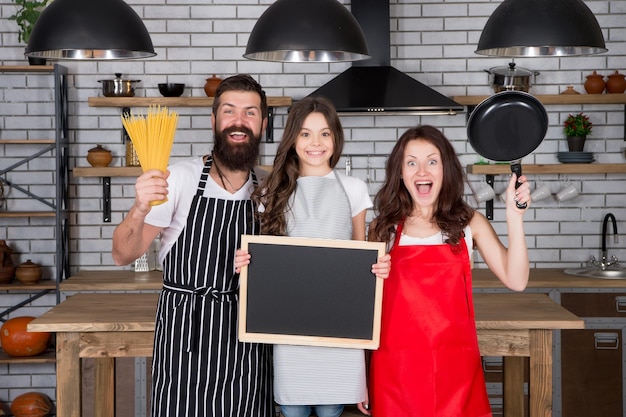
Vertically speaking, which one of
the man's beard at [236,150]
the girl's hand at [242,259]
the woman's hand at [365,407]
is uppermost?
the man's beard at [236,150]

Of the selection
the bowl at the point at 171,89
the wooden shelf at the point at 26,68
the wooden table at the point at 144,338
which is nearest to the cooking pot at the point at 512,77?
the bowl at the point at 171,89

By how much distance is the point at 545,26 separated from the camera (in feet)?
9.87

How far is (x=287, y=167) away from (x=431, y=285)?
618mm

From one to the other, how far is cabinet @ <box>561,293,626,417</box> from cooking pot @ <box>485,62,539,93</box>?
1.38m

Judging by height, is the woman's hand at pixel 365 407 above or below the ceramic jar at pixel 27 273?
below

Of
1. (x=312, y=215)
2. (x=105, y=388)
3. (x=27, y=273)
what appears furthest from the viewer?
(x=27, y=273)

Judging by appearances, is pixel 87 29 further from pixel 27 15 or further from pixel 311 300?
pixel 27 15

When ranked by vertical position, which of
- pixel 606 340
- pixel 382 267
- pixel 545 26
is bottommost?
pixel 606 340

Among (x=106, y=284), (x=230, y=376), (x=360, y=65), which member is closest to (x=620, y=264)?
(x=360, y=65)

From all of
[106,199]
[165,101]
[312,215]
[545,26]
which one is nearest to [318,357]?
[312,215]

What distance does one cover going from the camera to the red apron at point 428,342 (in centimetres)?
274

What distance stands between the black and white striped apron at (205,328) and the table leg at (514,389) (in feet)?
4.26

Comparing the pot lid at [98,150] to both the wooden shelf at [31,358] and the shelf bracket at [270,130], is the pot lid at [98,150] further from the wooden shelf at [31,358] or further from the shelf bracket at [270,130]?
the wooden shelf at [31,358]

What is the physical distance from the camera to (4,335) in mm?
5309
